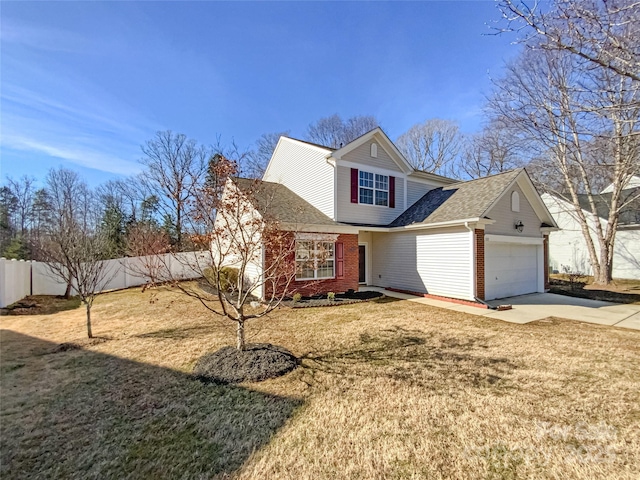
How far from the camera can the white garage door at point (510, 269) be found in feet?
38.7

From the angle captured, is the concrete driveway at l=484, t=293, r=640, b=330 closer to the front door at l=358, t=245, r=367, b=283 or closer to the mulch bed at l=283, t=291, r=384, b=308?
the mulch bed at l=283, t=291, r=384, b=308

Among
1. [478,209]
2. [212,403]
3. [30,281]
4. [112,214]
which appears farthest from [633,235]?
[112,214]

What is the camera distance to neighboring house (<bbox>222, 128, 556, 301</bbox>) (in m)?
11.4

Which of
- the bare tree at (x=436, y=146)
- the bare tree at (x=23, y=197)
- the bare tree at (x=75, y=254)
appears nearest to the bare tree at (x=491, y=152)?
the bare tree at (x=436, y=146)

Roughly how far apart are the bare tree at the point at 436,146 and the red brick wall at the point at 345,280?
1976cm

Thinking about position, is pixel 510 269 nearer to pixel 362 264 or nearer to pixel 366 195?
pixel 362 264

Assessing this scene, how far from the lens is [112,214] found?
982 inches

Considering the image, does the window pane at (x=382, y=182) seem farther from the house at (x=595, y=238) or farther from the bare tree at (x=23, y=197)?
the bare tree at (x=23, y=197)

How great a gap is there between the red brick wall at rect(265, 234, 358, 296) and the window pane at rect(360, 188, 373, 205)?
1937mm

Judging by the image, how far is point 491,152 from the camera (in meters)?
24.0

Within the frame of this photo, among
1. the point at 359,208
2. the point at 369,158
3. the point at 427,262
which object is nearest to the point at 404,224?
the point at 427,262

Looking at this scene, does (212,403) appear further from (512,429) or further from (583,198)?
(583,198)

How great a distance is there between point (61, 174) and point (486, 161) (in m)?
40.2

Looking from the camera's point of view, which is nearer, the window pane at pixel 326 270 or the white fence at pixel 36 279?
the white fence at pixel 36 279
